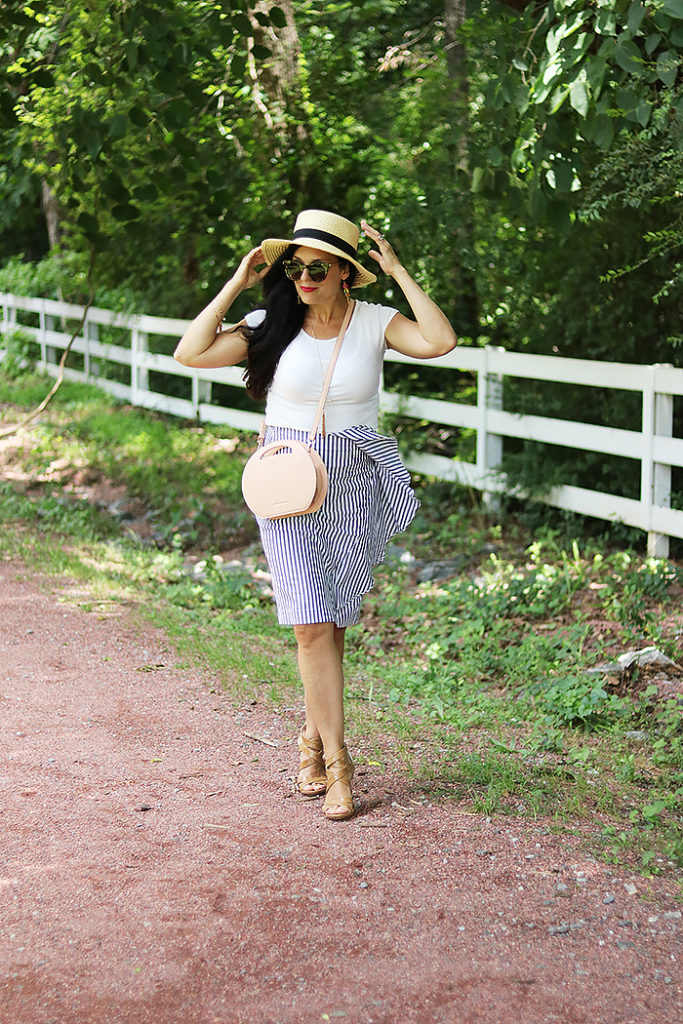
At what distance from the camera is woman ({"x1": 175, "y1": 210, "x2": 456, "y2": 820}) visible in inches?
180

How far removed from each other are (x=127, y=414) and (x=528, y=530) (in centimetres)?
715

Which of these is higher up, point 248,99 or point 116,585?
point 248,99

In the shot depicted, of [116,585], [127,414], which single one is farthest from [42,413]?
[116,585]

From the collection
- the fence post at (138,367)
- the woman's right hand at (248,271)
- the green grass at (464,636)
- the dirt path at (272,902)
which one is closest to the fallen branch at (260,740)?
the dirt path at (272,902)

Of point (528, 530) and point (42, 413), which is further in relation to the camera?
point (42, 413)

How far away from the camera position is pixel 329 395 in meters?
4.58

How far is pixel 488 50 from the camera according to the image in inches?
340

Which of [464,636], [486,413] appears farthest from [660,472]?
[464,636]

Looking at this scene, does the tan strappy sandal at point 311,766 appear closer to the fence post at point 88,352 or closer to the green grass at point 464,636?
A: the green grass at point 464,636

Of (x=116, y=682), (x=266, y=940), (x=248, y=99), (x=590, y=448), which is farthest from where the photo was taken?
(x=248, y=99)

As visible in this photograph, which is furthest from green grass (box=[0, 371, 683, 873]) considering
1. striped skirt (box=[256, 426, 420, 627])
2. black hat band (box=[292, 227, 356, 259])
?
black hat band (box=[292, 227, 356, 259])

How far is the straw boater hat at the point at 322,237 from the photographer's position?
4535 millimetres

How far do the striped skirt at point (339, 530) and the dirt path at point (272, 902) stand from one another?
79 centimetres

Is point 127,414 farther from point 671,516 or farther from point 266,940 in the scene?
point 266,940
